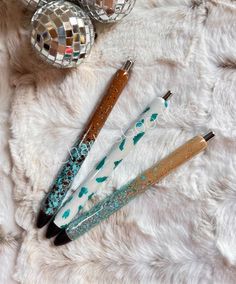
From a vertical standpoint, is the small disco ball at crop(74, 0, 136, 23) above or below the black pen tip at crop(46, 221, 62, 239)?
above

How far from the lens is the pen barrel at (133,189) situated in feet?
1.96

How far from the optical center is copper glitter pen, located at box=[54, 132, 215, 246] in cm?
60

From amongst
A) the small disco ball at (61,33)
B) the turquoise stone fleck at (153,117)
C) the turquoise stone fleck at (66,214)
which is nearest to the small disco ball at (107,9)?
the small disco ball at (61,33)

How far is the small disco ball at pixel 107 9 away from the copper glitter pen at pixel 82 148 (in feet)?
0.19

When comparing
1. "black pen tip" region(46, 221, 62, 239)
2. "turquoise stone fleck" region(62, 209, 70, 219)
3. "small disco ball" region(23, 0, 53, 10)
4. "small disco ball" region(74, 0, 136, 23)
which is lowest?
"black pen tip" region(46, 221, 62, 239)

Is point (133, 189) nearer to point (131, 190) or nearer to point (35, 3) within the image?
point (131, 190)

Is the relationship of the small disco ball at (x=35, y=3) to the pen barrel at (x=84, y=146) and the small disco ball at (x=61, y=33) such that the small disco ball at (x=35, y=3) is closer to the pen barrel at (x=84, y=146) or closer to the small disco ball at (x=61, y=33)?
the small disco ball at (x=61, y=33)

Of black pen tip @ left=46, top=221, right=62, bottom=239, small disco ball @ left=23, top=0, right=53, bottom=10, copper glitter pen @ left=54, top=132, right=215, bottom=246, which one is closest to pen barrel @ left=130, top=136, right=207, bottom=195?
copper glitter pen @ left=54, top=132, right=215, bottom=246

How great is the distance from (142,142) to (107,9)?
16 cm

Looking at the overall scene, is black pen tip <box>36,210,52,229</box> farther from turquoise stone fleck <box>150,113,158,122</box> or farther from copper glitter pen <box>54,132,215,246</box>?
turquoise stone fleck <box>150,113,158,122</box>

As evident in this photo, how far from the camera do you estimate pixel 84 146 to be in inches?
25.0

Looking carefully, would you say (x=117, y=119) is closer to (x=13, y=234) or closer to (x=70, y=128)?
(x=70, y=128)

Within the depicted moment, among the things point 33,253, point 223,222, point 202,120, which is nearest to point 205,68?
point 202,120

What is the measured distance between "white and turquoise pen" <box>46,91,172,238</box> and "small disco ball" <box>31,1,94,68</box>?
0.36ft
